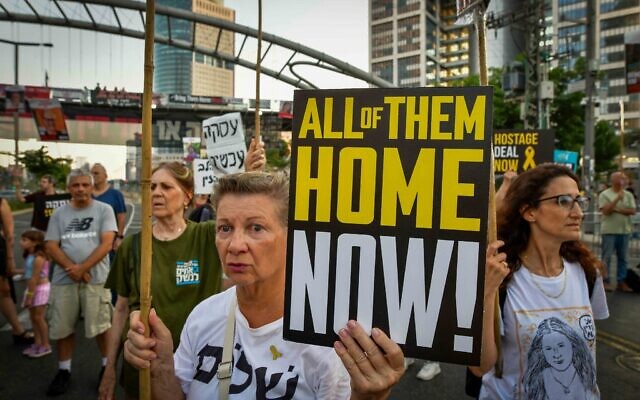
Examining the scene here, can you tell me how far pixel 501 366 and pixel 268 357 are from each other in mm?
1019

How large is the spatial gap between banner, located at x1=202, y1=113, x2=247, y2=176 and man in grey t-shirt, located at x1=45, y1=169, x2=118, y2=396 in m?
1.55

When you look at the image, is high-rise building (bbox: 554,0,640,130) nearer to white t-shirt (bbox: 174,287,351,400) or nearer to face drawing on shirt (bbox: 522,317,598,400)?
face drawing on shirt (bbox: 522,317,598,400)

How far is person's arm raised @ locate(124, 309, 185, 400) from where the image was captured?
58.2 inches

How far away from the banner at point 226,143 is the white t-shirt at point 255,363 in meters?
3.72

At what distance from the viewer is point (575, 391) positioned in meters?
1.79

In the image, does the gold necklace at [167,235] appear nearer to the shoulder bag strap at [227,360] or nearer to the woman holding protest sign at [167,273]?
the woman holding protest sign at [167,273]

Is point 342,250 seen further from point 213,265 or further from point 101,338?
point 101,338

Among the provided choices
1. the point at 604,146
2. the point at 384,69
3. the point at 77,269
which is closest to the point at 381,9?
the point at 384,69

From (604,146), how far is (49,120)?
38.9 m

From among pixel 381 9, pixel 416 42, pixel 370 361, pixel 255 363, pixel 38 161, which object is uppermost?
pixel 381 9

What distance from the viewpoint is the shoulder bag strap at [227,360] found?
149cm

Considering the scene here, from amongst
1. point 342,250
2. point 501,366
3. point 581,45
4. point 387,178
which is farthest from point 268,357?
point 581,45

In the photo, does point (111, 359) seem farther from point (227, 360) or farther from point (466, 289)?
point (466, 289)

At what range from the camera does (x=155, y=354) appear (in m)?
1.51
